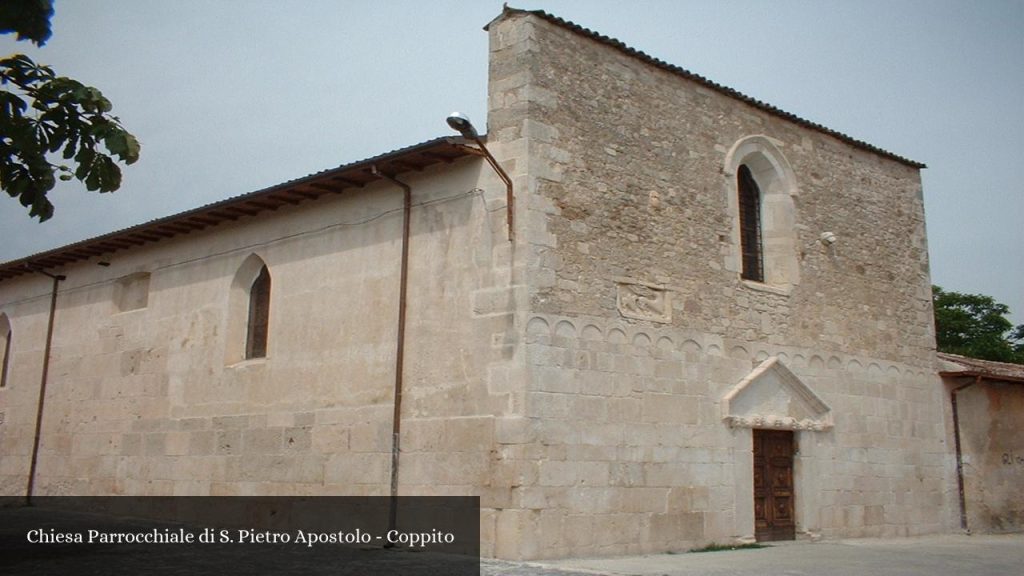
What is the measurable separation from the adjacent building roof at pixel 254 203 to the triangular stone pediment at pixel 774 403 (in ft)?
16.1

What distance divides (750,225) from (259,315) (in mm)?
7549

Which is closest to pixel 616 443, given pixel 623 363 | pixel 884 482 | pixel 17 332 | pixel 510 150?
pixel 623 363

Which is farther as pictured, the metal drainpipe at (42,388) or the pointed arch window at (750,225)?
the metal drainpipe at (42,388)

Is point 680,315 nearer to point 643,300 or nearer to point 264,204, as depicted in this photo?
point 643,300

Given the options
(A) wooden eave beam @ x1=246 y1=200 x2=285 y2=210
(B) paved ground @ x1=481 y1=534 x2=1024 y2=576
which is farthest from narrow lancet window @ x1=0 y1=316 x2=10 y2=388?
(B) paved ground @ x1=481 y1=534 x2=1024 y2=576

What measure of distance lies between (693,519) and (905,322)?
611 cm

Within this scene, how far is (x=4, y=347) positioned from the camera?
63.9ft

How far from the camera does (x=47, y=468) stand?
17000 millimetres

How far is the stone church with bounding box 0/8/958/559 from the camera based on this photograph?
35.6 feet

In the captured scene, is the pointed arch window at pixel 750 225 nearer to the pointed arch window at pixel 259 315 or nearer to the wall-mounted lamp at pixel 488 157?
the wall-mounted lamp at pixel 488 157

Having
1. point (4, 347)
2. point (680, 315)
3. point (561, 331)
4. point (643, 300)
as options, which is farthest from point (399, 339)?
point (4, 347)

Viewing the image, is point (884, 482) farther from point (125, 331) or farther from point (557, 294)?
point (125, 331)

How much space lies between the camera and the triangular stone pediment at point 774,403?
12523 mm
